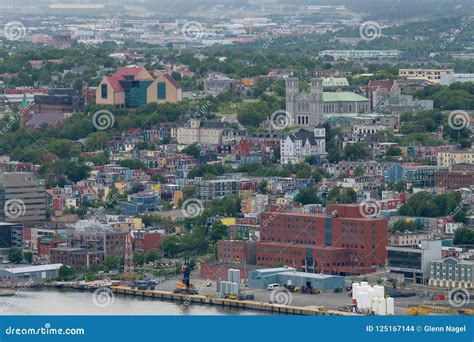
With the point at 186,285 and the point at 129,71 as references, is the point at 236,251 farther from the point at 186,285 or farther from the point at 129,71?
the point at 129,71

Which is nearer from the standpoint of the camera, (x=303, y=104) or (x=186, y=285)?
(x=186, y=285)

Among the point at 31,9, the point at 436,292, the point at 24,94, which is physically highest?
the point at 31,9

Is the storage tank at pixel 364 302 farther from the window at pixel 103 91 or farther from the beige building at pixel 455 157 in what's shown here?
the window at pixel 103 91

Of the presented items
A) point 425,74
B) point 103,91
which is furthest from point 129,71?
point 425,74

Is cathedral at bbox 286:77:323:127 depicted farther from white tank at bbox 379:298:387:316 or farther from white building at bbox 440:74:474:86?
white tank at bbox 379:298:387:316

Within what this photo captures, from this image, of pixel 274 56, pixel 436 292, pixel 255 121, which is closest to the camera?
pixel 436 292

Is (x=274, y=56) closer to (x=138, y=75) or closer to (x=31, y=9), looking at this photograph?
(x=138, y=75)

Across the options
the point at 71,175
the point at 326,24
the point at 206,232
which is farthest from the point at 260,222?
the point at 326,24
